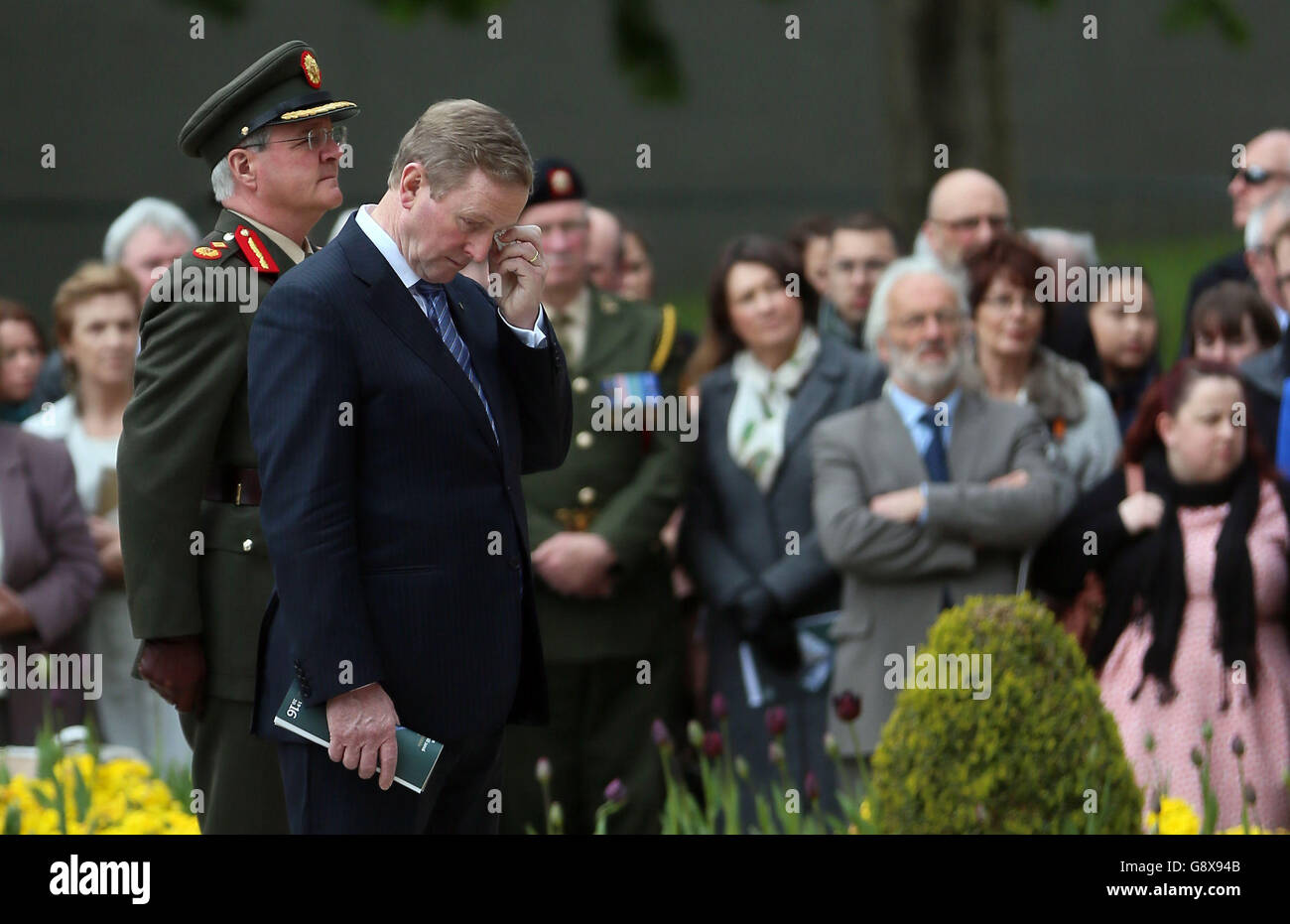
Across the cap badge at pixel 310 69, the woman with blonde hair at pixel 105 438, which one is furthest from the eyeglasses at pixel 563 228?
the cap badge at pixel 310 69

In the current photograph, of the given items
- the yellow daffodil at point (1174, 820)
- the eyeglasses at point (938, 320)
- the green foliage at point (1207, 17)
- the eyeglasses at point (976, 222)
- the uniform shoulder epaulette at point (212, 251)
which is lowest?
the yellow daffodil at point (1174, 820)

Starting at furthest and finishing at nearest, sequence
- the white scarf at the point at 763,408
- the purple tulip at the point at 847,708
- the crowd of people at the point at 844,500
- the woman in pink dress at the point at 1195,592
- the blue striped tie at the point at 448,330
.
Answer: the white scarf at the point at 763,408
the crowd of people at the point at 844,500
the woman in pink dress at the point at 1195,592
the purple tulip at the point at 847,708
the blue striped tie at the point at 448,330

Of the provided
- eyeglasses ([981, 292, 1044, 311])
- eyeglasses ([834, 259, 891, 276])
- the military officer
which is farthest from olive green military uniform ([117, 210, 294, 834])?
eyeglasses ([834, 259, 891, 276])

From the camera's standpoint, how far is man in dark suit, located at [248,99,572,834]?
10.2ft

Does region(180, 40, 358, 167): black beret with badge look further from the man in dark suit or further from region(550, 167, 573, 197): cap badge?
region(550, 167, 573, 197): cap badge

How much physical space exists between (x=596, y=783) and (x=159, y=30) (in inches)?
260

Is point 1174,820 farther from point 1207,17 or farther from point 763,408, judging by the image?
point 1207,17

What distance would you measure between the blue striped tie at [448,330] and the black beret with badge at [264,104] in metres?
0.51

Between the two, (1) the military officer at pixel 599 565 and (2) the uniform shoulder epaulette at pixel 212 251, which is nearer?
(2) the uniform shoulder epaulette at pixel 212 251

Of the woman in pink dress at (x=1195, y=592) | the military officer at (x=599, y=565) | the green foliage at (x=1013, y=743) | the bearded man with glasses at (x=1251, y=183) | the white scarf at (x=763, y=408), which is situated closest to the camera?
the green foliage at (x=1013, y=743)

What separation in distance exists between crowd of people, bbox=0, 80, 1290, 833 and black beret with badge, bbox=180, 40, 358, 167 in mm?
1756

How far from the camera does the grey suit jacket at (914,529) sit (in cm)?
537

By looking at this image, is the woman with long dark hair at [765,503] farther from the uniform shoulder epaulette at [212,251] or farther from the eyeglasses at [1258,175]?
the uniform shoulder epaulette at [212,251]
